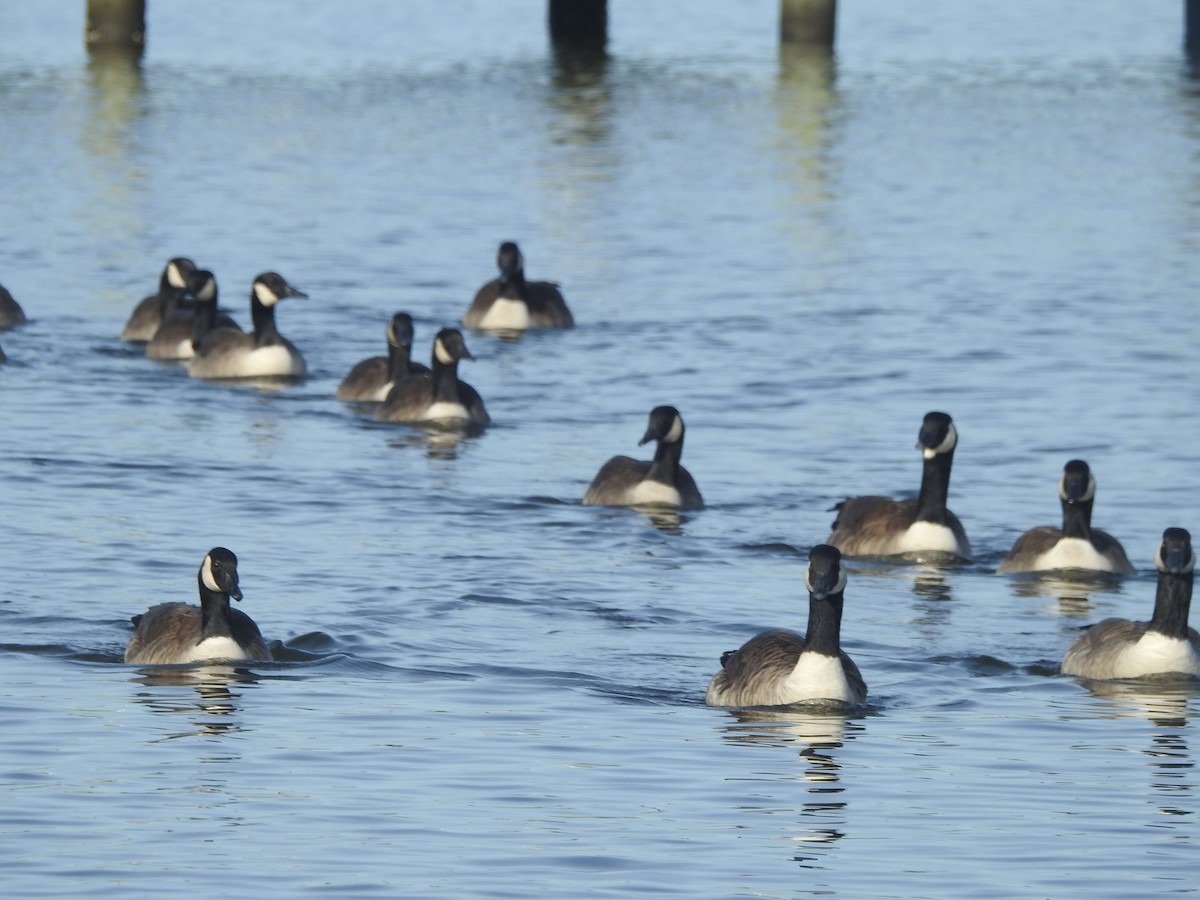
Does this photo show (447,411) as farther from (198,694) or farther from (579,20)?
(579,20)

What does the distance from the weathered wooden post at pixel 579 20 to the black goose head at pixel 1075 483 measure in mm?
47793

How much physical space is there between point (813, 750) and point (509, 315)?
16.0m

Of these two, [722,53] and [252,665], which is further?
[722,53]

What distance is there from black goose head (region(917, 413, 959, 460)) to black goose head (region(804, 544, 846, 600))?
4580mm

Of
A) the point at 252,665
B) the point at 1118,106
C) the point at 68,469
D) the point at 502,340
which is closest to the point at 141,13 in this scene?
the point at 1118,106

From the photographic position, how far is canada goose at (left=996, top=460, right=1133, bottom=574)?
59.6ft

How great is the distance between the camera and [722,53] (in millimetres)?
63781

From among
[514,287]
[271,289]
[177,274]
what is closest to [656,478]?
[271,289]

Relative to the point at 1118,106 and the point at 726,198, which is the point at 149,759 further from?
the point at 1118,106

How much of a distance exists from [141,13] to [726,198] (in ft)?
71.7

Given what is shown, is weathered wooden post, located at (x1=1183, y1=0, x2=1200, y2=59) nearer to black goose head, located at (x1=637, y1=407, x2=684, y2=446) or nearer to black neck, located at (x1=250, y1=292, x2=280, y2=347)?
black neck, located at (x1=250, y1=292, x2=280, y2=347)

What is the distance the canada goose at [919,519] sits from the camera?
19156mm

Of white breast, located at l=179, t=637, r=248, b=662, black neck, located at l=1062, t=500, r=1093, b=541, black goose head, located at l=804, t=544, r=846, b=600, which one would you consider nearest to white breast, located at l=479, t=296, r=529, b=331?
black neck, located at l=1062, t=500, r=1093, b=541

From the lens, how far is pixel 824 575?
47.8 ft
